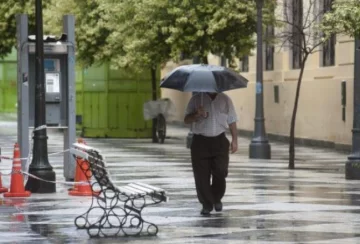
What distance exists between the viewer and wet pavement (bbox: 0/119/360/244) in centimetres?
1348

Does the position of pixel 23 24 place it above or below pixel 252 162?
above

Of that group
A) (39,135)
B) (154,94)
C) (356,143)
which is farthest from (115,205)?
(154,94)

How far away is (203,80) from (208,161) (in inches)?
38.7

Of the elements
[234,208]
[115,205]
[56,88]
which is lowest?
[234,208]

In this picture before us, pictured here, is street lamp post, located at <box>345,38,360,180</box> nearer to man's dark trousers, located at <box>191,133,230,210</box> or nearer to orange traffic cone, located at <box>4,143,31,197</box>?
orange traffic cone, located at <box>4,143,31,197</box>

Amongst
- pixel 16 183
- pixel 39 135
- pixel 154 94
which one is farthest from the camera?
pixel 154 94

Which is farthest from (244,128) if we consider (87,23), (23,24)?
(23,24)

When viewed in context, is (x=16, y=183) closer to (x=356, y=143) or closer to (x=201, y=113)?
(x=201, y=113)

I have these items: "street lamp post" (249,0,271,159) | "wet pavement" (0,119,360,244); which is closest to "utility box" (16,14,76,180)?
"wet pavement" (0,119,360,244)

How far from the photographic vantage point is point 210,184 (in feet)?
52.4

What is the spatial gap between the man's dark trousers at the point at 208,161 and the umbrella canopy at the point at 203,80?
0.60 metres

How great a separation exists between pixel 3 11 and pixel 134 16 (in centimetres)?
1369

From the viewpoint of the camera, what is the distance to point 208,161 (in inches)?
618

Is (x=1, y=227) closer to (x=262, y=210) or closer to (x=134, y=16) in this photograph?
(x=262, y=210)
